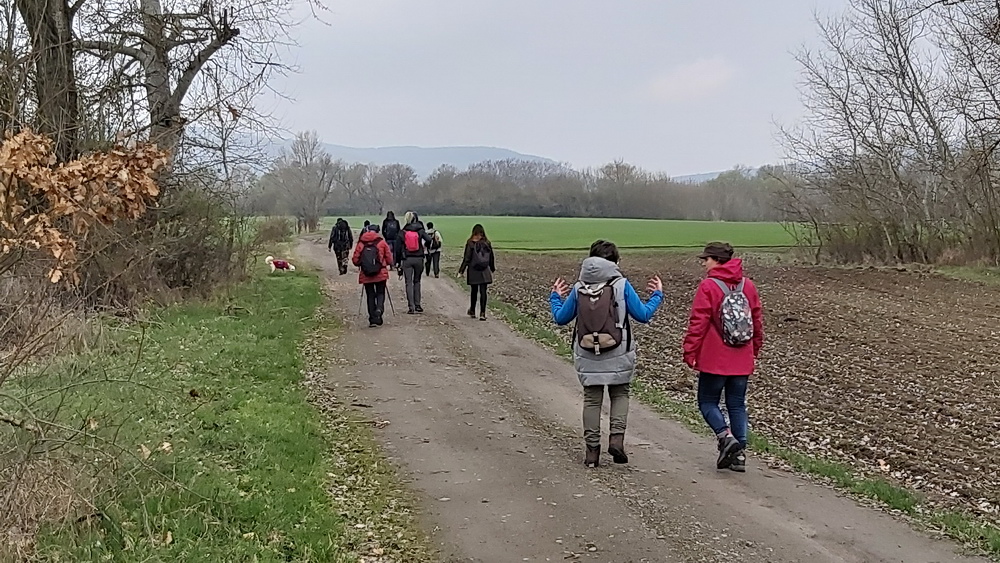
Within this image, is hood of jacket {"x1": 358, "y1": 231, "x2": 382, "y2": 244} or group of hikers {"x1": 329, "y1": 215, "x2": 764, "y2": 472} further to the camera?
hood of jacket {"x1": 358, "y1": 231, "x2": 382, "y2": 244}

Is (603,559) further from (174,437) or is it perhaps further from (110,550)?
(174,437)

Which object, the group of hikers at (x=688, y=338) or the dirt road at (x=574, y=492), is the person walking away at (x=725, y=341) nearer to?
the group of hikers at (x=688, y=338)

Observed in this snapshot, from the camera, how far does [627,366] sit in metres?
7.27

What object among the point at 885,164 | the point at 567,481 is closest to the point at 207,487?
the point at 567,481

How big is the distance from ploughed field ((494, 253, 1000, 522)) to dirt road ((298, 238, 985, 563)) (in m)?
1.01

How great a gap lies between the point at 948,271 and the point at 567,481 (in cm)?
2823

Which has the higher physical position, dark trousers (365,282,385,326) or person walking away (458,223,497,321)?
person walking away (458,223,497,321)

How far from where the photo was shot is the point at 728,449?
7.29 m

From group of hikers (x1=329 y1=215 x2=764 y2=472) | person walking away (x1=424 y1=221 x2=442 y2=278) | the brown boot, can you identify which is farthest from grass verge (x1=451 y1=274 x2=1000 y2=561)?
person walking away (x1=424 y1=221 x2=442 y2=278)

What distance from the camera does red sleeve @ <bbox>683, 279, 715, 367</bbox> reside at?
23.5 ft

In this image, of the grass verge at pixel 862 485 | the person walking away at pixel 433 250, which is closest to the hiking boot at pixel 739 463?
the grass verge at pixel 862 485

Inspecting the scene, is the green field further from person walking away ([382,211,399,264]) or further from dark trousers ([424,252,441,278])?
person walking away ([382,211,399,264])

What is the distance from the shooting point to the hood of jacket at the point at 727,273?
23.6 ft

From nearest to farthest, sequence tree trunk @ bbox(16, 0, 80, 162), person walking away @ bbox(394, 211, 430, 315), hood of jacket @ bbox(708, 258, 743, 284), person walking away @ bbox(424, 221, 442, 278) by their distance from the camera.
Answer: hood of jacket @ bbox(708, 258, 743, 284) < tree trunk @ bbox(16, 0, 80, 162) < person walking away @ bbox(394, 211, 430, 315) < person walking away @ bbox(424, 221, 442, 278)
